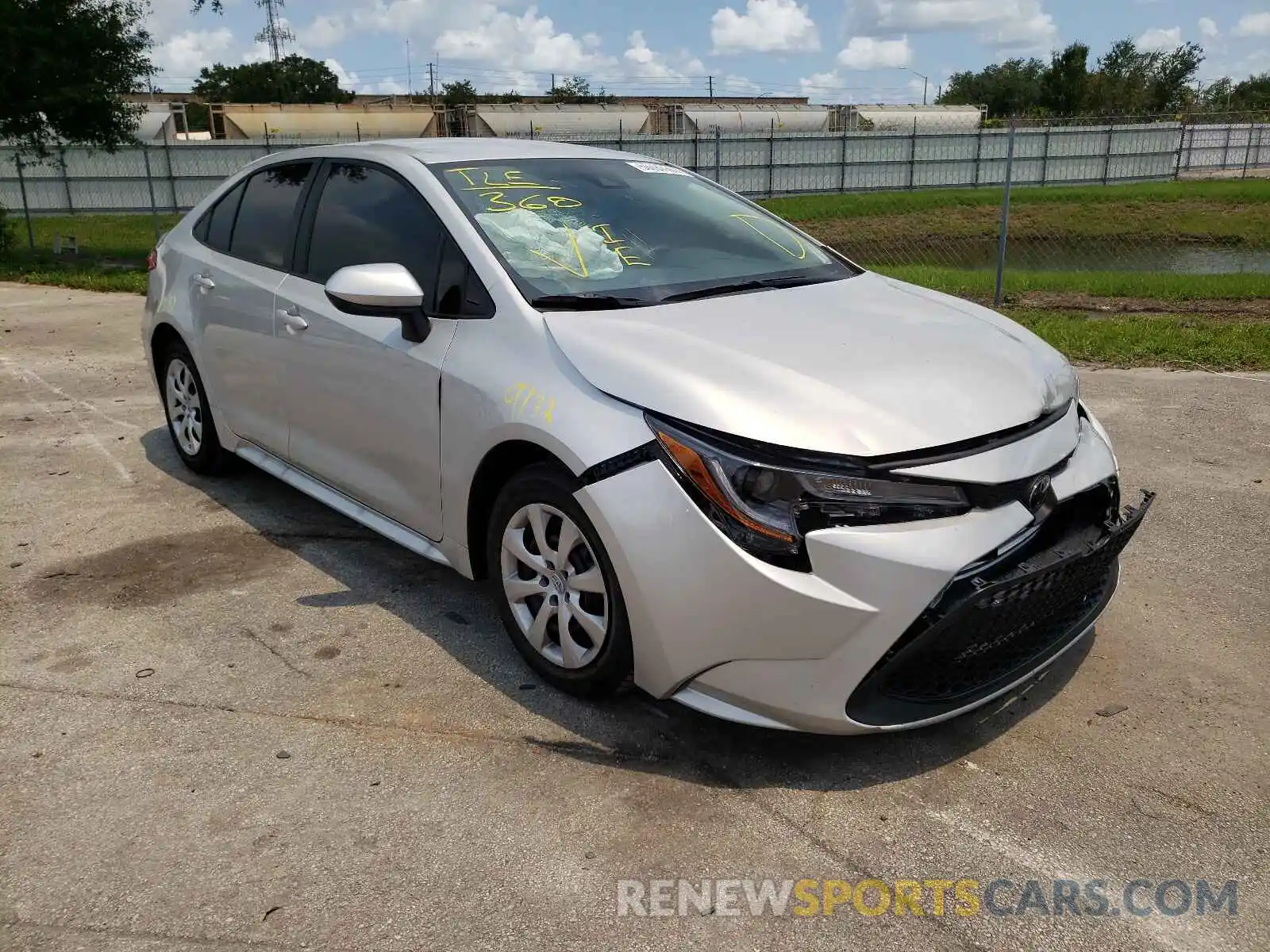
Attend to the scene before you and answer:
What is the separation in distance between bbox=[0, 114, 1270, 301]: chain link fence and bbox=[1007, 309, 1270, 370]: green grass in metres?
7.67

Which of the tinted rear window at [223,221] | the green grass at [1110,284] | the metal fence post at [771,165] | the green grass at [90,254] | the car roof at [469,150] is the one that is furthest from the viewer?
the metal fence post at [771,165]

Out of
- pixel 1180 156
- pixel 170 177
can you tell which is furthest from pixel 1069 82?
pixel 170 177

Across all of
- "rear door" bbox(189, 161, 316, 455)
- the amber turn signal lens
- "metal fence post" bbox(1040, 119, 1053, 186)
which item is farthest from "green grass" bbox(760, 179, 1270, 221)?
the amber turn signal lens

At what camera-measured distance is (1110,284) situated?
12531 mm

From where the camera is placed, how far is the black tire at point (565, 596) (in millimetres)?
3002

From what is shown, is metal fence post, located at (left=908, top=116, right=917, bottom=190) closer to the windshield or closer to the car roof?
the car roof

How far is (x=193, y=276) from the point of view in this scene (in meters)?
5.17

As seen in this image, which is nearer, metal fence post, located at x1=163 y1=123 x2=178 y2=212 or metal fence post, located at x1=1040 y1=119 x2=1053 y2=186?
metal fence post, located at x1=163 y1=123 x2=178 y2=212

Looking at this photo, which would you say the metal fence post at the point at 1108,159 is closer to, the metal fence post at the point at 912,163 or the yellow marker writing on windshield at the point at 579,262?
the metal fence post at the point at 912,163

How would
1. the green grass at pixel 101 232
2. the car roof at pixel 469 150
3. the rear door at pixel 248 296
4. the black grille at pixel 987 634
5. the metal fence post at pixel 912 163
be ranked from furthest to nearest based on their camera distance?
the metal fence post at pixel 912 163, the green grass at pixel 101 232, the rear door at pixel 248 296, the car roof at pixel 469 150, the black grille at pixel 987 634

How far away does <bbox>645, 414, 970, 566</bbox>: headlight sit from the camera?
2670 mm

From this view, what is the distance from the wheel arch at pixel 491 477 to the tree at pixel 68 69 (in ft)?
51.9

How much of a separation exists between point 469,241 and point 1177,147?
34.5m

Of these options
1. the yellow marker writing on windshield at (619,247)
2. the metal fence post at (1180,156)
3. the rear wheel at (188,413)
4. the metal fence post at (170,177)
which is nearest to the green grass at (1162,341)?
the yellow marker writing on windshield at (619,247)
